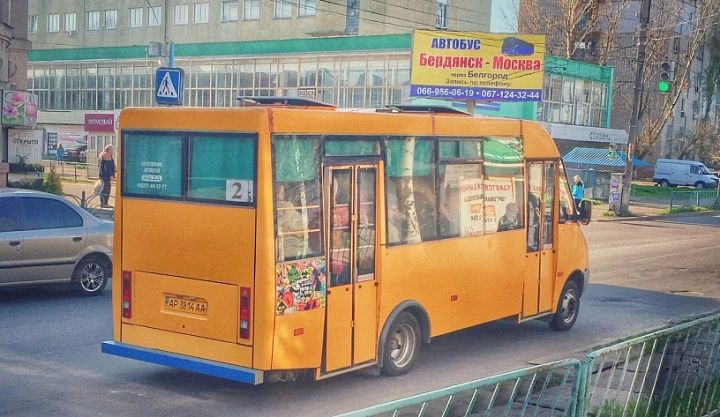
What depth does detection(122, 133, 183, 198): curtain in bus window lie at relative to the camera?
9.12m

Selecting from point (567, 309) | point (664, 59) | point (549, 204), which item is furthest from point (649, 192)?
point (549, 204)

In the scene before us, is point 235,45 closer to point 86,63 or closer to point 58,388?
point 86,63

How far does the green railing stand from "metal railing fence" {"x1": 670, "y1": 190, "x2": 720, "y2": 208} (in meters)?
38.6

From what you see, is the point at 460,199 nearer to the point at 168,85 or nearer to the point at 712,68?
the point at 168,85

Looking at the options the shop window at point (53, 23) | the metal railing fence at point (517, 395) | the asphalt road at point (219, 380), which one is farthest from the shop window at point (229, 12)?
the metal railing fence at point (517, 395)

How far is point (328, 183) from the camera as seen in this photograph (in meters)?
9.02

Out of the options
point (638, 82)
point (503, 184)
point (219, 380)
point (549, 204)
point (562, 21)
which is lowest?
point (219, 380)

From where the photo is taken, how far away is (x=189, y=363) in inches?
348

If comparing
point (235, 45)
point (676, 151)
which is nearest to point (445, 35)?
point (235, 45)

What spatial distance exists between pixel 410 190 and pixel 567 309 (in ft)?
14.1

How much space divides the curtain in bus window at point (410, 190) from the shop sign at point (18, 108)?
1992cm

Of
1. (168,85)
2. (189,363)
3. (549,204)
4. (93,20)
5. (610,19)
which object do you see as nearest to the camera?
(189,363)

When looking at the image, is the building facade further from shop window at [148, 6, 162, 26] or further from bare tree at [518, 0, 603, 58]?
bare tree at [518, 0, 603, 58]

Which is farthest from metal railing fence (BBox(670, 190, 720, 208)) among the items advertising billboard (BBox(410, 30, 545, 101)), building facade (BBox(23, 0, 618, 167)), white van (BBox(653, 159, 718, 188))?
white van (BBox(653, 159, 718, 188))
